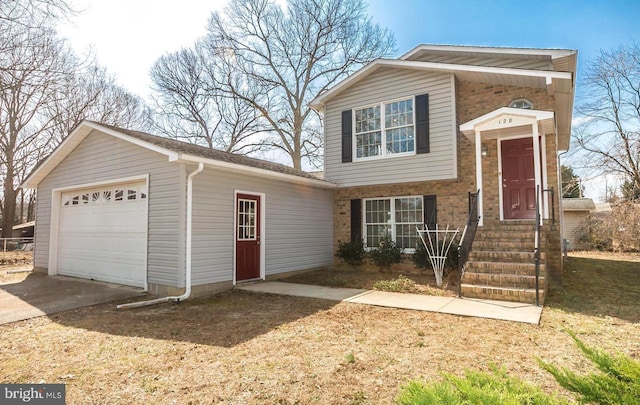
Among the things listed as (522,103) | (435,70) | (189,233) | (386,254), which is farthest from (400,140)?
(189,233)

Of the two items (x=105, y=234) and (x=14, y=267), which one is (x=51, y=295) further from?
(x=14, y=267)

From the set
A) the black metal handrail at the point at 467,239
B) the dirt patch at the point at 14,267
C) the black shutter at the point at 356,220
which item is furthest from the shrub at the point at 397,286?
the dirt patch at the point at 14,267

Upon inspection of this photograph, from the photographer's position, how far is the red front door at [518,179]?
8.96 meters

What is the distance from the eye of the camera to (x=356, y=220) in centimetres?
1135

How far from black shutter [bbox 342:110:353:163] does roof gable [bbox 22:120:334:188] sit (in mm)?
970

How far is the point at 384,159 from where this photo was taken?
33.9 ft

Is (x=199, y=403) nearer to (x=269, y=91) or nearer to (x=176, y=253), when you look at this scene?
(x=176, y=253)

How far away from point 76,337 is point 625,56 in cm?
2457

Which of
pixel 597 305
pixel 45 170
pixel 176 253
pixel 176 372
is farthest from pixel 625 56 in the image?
pixel 45 170

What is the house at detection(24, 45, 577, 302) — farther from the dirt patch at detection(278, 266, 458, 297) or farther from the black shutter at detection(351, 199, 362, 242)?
the dirt patch at detection(278, 266, 458, 297)

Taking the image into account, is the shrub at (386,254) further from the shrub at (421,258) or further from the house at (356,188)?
the shrub at (421,258)

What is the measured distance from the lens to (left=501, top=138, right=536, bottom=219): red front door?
8961mm

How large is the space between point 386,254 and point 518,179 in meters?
3.87

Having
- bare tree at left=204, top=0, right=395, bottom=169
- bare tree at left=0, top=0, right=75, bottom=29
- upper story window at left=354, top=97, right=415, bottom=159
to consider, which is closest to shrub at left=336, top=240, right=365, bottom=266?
upper story window at left=354, top=97, right=415, bottom=159
